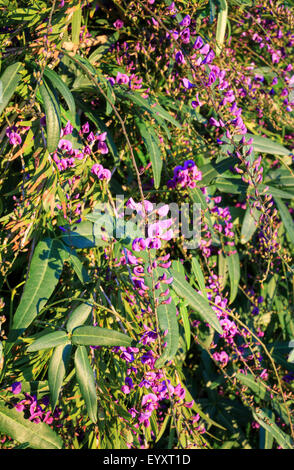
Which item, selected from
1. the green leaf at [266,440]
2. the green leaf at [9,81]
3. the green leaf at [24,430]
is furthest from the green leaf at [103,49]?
the green leaf at [266,440]

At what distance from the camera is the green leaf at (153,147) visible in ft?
3.55

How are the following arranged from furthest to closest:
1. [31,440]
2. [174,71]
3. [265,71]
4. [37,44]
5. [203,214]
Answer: [265,71] → [174,71] → [203,214] → [37,44] → [31,440]

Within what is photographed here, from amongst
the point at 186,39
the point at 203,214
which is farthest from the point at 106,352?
the point at 186,39

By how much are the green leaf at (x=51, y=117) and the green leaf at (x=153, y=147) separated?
264mm

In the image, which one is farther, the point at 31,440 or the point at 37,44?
the point at 37,44

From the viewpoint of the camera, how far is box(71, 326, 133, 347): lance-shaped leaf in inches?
31.5

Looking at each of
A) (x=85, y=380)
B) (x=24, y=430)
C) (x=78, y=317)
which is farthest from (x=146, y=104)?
(x=24, y=430)

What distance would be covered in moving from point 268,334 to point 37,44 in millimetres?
1142

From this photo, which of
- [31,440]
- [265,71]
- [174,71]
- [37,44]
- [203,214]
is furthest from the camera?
[265,71]

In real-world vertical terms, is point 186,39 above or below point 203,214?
above

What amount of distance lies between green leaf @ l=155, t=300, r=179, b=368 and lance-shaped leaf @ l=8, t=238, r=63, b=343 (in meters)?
0.21

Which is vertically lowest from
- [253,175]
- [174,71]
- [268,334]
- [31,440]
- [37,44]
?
[268,334]

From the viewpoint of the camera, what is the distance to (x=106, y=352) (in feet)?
3.54
